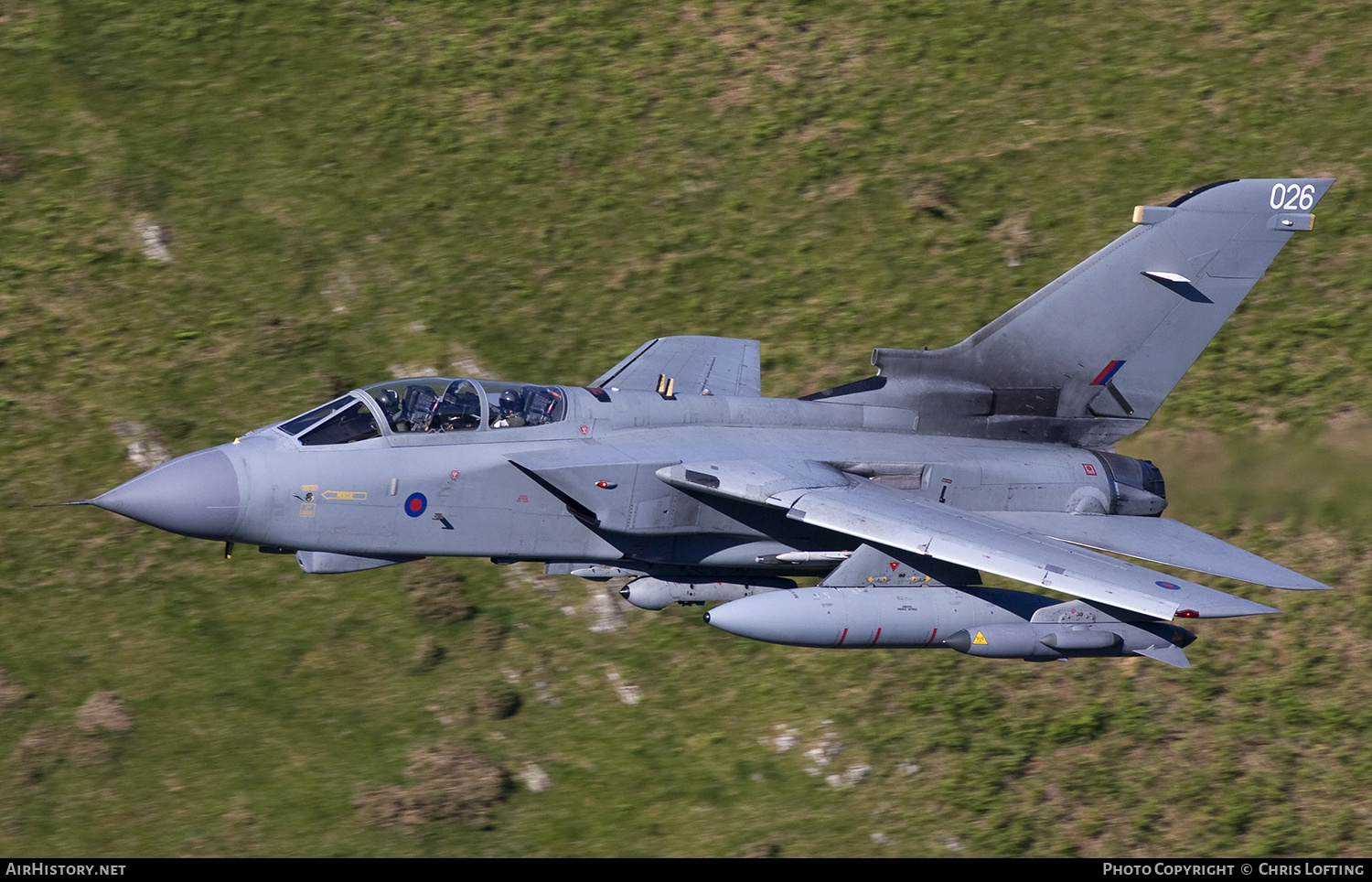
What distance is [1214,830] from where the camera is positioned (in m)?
17.6

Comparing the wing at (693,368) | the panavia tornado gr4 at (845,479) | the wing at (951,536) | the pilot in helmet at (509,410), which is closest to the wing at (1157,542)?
the panavia tornado gr4 at (845,479)

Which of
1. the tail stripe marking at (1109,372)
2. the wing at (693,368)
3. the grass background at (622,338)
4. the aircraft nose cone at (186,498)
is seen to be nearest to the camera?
the aircraft nose cone at (186,498)

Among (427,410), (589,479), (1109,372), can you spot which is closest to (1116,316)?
(1109,372)

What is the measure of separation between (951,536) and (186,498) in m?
7.96

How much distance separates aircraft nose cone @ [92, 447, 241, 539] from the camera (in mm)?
13516

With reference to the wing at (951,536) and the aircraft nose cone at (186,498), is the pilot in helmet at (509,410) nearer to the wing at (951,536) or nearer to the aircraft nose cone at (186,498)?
the wing at (951,536)

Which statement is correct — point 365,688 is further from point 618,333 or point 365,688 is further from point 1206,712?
point 1206,712

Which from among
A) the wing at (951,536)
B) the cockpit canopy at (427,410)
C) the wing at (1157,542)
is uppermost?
the cockpit canopy at (427,410)

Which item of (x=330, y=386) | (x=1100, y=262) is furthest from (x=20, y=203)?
(x=1100, y=262)

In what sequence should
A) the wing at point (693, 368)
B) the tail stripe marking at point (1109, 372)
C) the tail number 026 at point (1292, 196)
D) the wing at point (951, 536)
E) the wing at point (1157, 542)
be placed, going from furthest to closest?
the tail stripe marking at point (1109, 372)
the tail number 026 at point (1292, 196)
the wing at point (693, 368)
the wing at point (1157, 542)
the wing at point (951, 536)

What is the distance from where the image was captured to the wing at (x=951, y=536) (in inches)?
548

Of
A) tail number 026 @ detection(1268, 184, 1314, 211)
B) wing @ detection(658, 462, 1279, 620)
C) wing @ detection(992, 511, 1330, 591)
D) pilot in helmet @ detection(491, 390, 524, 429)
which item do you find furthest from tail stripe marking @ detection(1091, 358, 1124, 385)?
pilot in helmet @ detection(491, 390, 524, 429)

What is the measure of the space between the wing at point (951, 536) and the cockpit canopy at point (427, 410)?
5.49ft

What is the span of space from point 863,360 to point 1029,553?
864 cm
